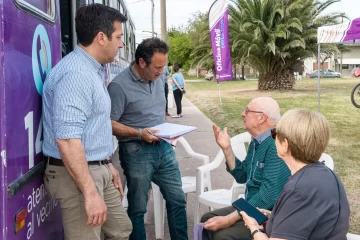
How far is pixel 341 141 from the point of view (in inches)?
380

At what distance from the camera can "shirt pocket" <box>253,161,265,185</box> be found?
2973 mm

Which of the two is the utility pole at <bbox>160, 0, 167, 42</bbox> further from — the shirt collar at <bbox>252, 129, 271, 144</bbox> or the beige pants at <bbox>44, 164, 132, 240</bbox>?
the beige pants at <bbox>44, 164, 132, 240</bbox>

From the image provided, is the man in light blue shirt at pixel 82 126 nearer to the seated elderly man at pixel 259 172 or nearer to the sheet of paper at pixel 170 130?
the sheet of paper at pixel 170 130

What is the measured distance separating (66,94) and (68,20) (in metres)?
1.99

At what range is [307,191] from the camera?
202 centimetres

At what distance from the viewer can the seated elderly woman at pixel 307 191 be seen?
2.00 meters

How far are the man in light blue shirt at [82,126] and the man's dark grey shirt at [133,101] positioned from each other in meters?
0.78

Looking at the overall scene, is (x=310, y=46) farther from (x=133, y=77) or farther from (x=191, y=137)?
(x=133, y=77)

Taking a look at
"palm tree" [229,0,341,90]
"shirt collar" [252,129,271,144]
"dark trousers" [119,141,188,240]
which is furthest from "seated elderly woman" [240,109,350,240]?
"palm tree" [229,0,341,90]

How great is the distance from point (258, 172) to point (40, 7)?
5.58 feet

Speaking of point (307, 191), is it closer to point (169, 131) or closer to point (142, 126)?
point (169, 131)

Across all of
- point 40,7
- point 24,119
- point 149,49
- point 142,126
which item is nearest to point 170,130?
point 142,126

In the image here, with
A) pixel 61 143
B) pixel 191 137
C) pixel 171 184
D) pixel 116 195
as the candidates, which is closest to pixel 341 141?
pixel 191 137

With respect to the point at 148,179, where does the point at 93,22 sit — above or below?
above
